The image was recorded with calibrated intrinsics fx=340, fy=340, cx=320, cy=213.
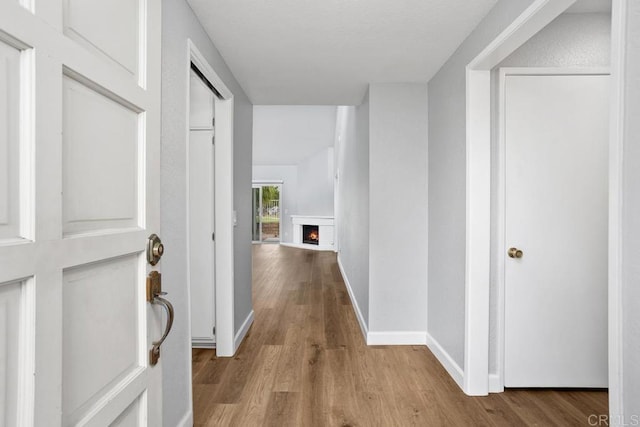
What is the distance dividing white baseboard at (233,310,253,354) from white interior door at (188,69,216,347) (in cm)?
22

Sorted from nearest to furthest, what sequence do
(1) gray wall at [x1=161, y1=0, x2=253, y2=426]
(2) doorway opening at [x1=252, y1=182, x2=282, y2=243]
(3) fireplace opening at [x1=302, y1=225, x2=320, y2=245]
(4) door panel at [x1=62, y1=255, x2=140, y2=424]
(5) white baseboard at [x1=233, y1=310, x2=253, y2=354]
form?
(4) door panel at [x1=62, y1=255, x2=140, y2=424]
(1) gray wall at [x1=161, y1=0, x2=253, y2=426]
(5) white baseboard at [x1=233, y1=310, x2=253, y2=354]
(3) fireplace opening at [x1=302, y1=225, x2=320, y2=245]
(2) doorway opening at [x1=252, y1=182, x2=282, y2=243]

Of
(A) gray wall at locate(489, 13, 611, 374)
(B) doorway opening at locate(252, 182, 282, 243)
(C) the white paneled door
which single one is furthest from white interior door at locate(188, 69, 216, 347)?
(B) doorway opening at locate(252, 182, 282, 243)

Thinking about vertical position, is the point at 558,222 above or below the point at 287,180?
below

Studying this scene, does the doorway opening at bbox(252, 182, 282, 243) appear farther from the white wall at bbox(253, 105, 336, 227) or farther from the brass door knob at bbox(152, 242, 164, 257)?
the brass door knob at bbox(152, 242, 164, 257)

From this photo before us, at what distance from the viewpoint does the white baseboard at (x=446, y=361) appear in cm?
232

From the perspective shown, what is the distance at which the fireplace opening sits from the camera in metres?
10.1

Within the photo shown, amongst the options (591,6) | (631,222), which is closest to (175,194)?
(631,222)

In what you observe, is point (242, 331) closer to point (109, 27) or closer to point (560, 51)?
point (109, 27)

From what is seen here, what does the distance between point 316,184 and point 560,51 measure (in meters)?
8.03

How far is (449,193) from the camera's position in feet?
8.39

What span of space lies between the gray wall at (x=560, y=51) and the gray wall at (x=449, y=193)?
0.61 ft

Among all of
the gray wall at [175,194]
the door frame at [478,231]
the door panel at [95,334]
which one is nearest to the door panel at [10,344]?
the door panel at [95,334]

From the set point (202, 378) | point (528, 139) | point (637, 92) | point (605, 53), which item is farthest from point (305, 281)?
point (637, 92)

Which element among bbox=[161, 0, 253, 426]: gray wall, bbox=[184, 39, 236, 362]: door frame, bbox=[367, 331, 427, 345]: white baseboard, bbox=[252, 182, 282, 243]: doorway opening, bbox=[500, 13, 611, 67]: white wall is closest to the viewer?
bbox=[161, 0, 253, 426]: gray wall
